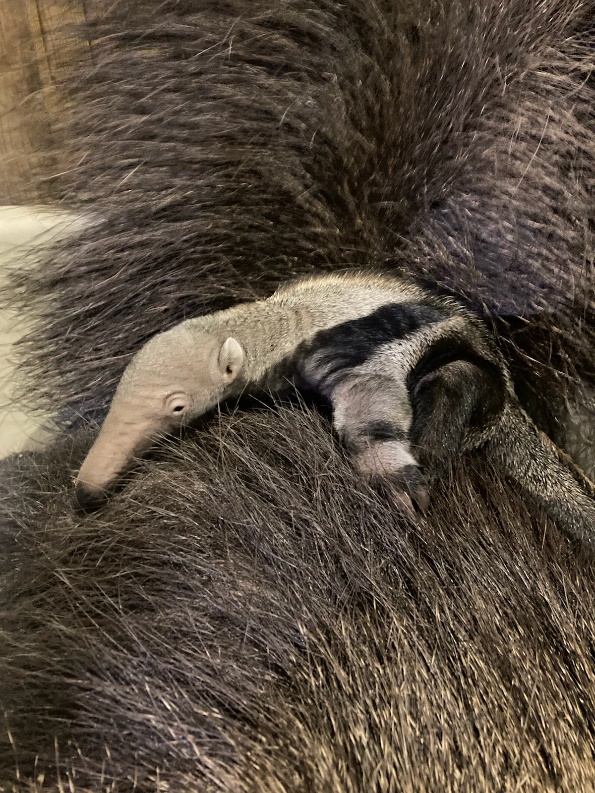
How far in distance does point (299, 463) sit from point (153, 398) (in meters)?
0.30

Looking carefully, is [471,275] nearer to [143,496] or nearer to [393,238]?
[393,238]

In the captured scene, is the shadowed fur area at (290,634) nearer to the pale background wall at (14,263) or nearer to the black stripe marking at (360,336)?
the black stripe marking at (360,336)

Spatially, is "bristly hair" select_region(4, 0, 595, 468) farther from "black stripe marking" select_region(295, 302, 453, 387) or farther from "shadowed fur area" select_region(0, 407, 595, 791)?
"shadowed fur area" select_region(0, 407, 595, 791)

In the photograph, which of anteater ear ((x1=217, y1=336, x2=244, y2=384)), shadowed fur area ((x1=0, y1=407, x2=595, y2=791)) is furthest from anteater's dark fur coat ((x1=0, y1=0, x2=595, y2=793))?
anteater ear ((x1=217, y1=336, x2=244, y2=384))

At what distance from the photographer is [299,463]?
126 cm

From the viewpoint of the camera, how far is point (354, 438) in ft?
4.10

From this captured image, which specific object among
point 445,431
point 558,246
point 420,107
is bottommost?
point 445,431

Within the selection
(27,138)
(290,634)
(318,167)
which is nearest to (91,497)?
(290,634)

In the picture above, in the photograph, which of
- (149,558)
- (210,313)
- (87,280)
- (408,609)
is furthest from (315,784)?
(87,280)

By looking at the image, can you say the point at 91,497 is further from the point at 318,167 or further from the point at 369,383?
the point at 318,167

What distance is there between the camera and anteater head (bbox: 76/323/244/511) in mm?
1232

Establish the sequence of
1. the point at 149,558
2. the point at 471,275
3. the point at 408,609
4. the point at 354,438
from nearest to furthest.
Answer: the point at 408,609 → the point at 149,558 → the point at 354,438 → the point at 471,275

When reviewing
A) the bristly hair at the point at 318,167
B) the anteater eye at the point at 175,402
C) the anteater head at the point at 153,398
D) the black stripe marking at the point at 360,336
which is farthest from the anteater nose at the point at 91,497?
the black stripe marking at the point at 360,336

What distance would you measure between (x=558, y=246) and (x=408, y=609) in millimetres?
761
